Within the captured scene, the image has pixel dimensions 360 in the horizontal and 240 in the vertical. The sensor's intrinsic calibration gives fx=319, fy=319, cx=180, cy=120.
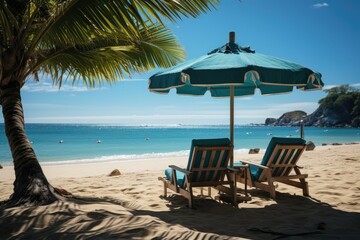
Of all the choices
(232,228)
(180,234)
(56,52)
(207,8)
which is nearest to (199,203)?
(232,228)

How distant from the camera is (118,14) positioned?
10.6ft

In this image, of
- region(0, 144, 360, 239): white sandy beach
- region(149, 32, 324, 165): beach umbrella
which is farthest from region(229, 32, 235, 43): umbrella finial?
region(0, 144, 360, 239): white sandy beach

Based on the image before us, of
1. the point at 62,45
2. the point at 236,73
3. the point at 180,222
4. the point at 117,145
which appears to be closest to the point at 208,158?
the point at 180,222

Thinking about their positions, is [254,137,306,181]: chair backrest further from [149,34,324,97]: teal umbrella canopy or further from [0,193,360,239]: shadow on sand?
[149,34,324,97]: teal umbrella canopy

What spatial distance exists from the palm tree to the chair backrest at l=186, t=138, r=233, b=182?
1.62 meters

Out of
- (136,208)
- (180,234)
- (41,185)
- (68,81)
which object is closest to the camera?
(180,234)

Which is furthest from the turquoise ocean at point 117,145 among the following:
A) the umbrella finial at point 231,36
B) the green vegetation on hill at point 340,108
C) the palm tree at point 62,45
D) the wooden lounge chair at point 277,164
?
the green vegetation on hill at point 340,108

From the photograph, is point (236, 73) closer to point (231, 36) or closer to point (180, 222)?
point (231, 36)

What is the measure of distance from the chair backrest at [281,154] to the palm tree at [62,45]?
2.32 meters

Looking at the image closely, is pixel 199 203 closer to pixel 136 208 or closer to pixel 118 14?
pixel 136 208

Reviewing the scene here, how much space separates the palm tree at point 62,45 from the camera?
329 centimetres

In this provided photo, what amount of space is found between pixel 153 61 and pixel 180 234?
3.74 meters

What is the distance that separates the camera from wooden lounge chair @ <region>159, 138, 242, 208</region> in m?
4.20

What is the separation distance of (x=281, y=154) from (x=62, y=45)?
3.57 meters
